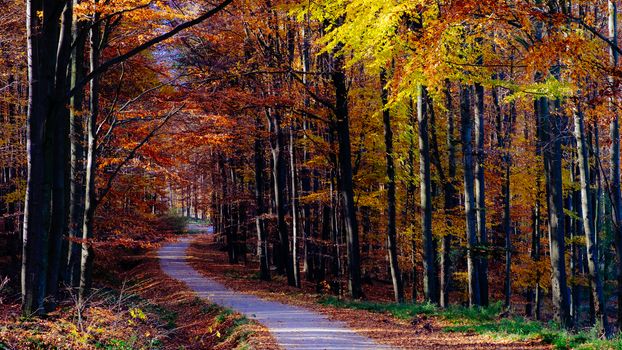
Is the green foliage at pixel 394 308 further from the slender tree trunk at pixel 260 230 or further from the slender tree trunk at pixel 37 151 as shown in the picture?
the slender tree trunk at pixel 37 151

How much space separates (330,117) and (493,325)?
8.75 metres

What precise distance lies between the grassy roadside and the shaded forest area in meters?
1.79

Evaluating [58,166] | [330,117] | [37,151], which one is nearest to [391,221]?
[330,117]

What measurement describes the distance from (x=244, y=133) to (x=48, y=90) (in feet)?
42.7

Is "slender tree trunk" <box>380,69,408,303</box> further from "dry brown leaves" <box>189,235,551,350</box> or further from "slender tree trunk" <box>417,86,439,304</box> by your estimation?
"dry brown leaves" <box>189,235,551,350</box>

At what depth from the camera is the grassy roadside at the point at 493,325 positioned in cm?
846

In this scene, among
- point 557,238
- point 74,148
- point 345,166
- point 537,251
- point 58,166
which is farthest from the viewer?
point 537,251

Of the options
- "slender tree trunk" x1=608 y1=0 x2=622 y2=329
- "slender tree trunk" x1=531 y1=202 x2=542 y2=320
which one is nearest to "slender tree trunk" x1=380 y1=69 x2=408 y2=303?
"slender tree trunk" x1=608 y1=0 x2=622 y2=329

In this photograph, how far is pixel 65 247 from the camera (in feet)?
44.3

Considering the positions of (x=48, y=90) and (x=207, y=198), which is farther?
(x=207, y=198)

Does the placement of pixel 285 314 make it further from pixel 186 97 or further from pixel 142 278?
pixel 142 278

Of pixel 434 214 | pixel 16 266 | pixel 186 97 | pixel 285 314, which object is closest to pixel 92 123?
pixel 186 97

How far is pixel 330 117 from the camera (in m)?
17.1

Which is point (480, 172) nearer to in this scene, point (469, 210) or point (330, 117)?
point (469, 210)
